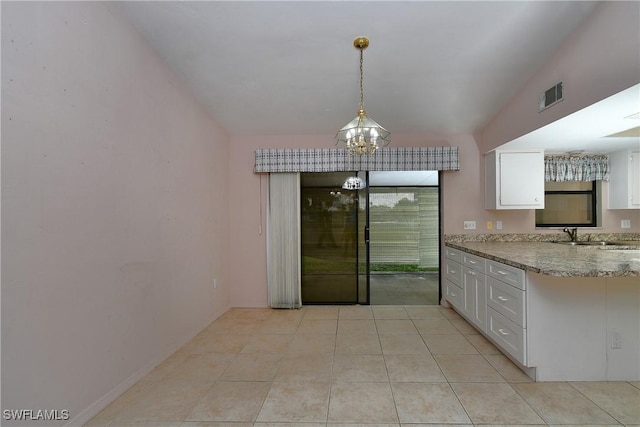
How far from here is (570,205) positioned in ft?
12.7

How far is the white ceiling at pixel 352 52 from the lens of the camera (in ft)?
6.82

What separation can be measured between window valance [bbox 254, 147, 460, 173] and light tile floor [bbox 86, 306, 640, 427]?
197cm

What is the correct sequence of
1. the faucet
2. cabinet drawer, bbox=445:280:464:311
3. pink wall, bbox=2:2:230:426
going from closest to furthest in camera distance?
pink wall, bbox=2:2:230:426 → cabinet drawer, bbox=445:280:464:311 → the faucet

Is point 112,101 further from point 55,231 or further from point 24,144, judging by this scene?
point 55,231

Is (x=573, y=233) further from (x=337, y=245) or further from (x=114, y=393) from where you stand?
(x=114, y=393)

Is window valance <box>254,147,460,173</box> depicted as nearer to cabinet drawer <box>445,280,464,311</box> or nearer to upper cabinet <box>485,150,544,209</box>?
upper cabinet <box>485,150,544,209</box>

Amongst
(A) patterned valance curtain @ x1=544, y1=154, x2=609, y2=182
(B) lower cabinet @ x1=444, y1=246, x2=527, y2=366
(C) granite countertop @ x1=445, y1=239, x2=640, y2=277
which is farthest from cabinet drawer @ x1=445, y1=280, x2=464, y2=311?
(A) patterned valance curtain @ x1=544, y1=154, x2=609, y2=182

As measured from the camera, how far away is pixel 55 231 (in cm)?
156

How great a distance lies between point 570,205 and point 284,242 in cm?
379

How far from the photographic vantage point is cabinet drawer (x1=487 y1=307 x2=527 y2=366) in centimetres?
217

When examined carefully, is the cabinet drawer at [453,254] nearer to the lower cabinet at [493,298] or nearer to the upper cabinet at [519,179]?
the lower cabinet at [493,298]

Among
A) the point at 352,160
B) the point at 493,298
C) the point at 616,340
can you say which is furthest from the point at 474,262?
the point at 352,160

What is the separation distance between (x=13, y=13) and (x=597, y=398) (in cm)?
Result: 391

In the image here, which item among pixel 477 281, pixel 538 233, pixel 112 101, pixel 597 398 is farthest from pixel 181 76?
pixel 538 233
